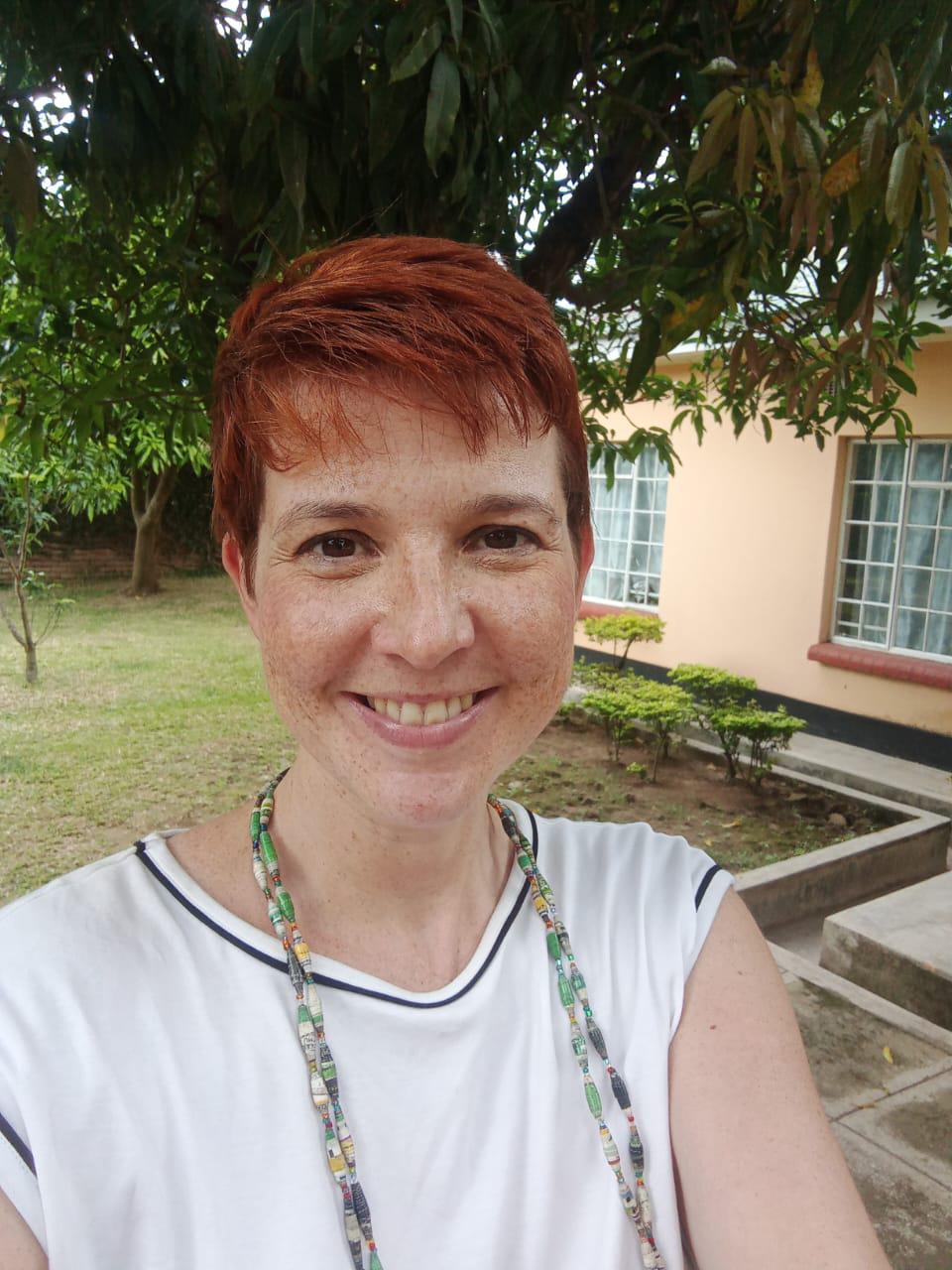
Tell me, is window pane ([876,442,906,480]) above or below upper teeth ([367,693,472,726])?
above

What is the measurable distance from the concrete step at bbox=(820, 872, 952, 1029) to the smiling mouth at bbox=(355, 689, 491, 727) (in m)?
3.56

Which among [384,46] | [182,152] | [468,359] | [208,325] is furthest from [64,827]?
[468,359]

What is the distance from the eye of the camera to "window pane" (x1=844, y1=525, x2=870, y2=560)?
8109mm

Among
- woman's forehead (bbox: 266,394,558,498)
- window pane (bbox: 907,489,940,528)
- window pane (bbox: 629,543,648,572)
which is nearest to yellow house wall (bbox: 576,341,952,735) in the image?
window pane (bbox: 907,489,940,528)

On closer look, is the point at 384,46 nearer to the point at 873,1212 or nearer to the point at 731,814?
the point at 873,1212

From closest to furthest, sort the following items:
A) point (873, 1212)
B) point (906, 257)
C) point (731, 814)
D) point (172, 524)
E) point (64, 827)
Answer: point (906, 257)
point (873, 1212)
point (64, 827)
point (731, 814)
point (172, 524)

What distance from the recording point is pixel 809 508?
822 cm

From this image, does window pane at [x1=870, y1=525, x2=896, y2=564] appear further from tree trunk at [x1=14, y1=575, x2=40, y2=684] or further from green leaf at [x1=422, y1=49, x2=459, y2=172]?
green leaf at [x1=422, y1=49, x2=459, y2=172]

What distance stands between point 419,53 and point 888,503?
282 inches

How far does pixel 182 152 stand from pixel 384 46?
0.66 m

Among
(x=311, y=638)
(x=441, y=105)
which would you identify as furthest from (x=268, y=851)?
(x=441, y=105)

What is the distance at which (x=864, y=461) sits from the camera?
7.98 meters

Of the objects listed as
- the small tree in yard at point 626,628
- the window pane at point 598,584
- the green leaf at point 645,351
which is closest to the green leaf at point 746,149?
the green leaf at point 645,351

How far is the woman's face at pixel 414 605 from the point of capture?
1010 mm
